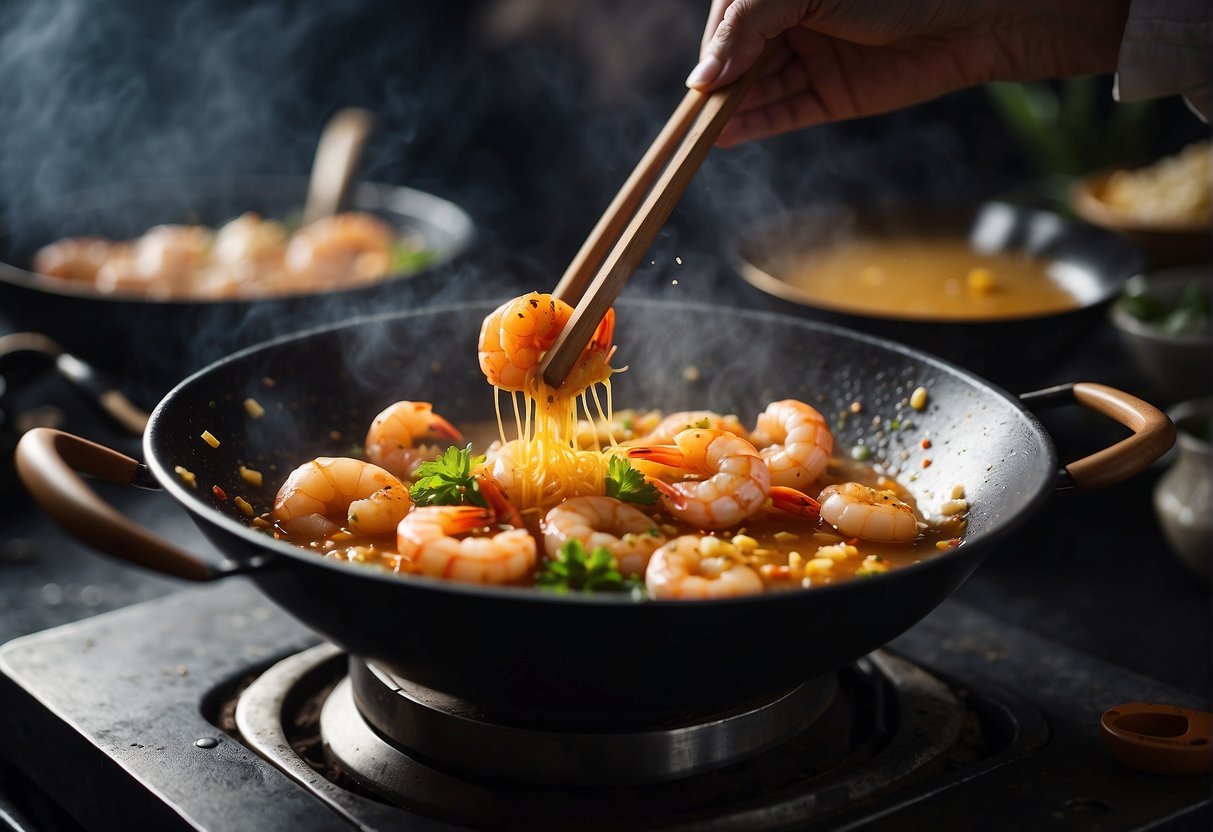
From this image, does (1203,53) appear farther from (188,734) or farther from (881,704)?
(188,734)

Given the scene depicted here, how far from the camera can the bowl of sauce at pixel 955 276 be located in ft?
8.68

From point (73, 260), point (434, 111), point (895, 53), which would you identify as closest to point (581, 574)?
point (895, 53)

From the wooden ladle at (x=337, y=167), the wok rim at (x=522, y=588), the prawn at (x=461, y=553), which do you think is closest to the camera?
the wok rim at (x=522, y=588)

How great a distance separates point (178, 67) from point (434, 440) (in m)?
3.23

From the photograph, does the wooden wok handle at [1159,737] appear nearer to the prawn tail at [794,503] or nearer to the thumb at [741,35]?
the prawn tail at [794,503]

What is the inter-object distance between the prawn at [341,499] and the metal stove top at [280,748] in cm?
35

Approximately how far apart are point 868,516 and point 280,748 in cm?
100

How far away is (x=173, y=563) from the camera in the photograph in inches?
56.6

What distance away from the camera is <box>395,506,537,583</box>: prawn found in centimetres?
154

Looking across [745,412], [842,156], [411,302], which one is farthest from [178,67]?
[745,412]

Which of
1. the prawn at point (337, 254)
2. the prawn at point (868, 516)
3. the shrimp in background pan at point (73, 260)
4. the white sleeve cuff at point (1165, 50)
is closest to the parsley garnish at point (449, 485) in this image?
the prawn at point (868, 516)

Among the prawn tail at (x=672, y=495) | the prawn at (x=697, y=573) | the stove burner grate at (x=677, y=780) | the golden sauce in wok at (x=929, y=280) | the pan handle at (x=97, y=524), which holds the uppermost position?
the golden sauce in wok at (x=929, y=280)

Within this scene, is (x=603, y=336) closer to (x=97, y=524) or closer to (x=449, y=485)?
(x=449, y=485)

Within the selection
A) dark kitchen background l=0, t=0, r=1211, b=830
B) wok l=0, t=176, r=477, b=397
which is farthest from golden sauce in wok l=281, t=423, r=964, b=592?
dark kitchen background l=0, t=0, r=1211, b=830
